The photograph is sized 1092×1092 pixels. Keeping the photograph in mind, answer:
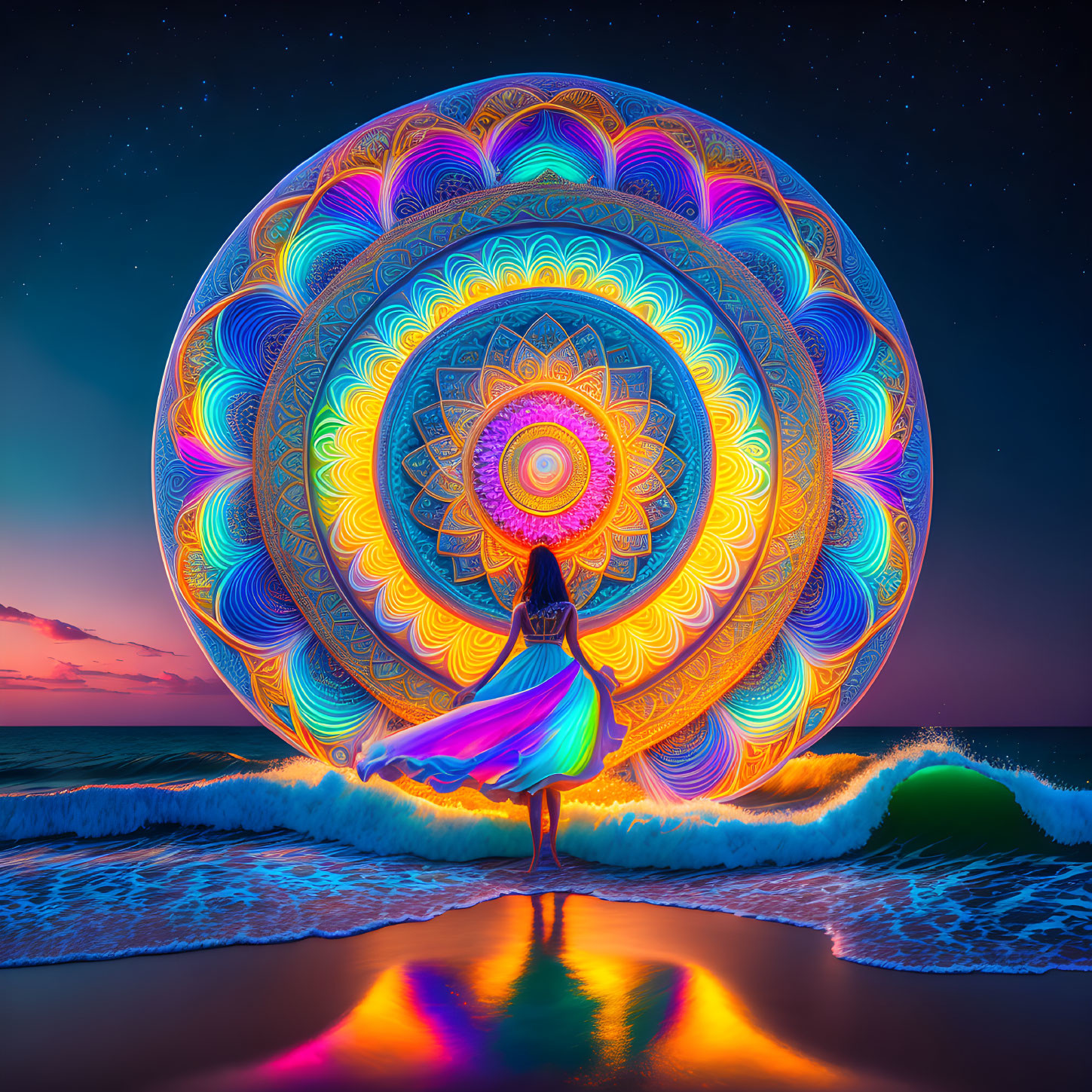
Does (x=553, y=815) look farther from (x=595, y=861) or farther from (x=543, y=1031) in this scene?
(x=543, y=1031)

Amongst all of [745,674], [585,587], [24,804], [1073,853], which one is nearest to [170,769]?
[24,804]

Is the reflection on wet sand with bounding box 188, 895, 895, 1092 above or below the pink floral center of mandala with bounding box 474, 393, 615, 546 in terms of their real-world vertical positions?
below

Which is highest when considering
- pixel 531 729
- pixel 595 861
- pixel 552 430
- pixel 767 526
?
pixel 552 430

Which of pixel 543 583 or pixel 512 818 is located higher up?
pixel 543 583

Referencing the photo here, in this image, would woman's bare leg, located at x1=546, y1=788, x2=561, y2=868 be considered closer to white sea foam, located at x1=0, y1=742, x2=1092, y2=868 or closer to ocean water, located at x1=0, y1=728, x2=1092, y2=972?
ocean water, located at x1=0, y1=728, x2=1092, y2=972

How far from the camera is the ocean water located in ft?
11.7

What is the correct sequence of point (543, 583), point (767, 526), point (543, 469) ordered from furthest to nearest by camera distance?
1. point (543, 469)
2. point (767, 526)
3. point (543, 583)

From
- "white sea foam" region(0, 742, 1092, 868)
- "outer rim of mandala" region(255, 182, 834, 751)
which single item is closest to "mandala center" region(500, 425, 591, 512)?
"outer rim of mandala" region(255, 182, 834, 751)

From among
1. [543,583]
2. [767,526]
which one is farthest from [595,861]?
[767,526]

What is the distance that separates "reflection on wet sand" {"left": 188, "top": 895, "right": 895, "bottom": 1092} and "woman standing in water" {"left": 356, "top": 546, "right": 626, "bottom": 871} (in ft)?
3.75

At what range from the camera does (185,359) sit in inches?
223

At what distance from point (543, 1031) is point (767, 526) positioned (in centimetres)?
400

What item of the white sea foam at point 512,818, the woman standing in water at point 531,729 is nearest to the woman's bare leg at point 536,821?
the woman standing in water at point 531,729

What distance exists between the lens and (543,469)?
5.88 meters
